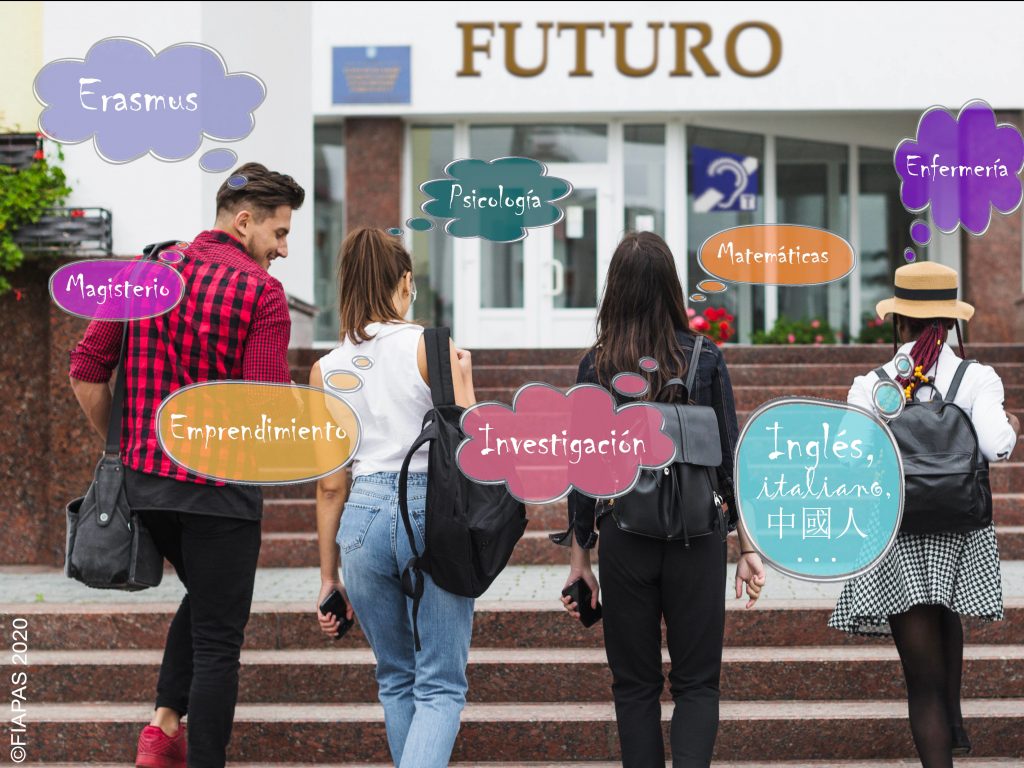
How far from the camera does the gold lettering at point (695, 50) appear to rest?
13219 millimetres

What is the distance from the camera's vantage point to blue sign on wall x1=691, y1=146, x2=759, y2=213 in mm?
14094

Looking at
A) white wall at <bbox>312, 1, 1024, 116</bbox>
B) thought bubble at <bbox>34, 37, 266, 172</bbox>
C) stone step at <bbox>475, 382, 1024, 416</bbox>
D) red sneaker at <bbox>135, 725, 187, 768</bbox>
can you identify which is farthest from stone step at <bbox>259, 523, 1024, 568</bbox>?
white wall at <bbox>312, 1, 1024, 116</bbox>

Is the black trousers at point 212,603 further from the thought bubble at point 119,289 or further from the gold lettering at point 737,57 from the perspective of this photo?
the gold lettering at point 737,57

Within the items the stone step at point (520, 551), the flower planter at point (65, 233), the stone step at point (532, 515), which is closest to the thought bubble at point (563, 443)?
the stone step at point (520, 551)

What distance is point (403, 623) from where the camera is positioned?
3.13 metres

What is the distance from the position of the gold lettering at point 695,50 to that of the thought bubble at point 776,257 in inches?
408

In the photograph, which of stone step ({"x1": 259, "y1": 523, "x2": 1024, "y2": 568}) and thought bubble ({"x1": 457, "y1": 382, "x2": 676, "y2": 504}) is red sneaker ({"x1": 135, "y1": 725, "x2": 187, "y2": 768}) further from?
stone step ({"x1": 259, "y1": 523, "x2": 1024, "y2": 568})

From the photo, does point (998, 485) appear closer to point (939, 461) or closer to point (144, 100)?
point (939, 461)

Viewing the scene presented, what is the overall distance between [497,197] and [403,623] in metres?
1.28

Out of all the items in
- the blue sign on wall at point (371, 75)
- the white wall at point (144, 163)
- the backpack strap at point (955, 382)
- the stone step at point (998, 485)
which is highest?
the blue sign on wall at point (371, 75)

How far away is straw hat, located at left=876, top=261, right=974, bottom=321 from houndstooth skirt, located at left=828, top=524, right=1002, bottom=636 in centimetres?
68

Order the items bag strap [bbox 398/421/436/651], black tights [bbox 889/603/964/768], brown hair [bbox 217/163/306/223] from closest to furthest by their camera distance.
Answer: bag strap [bbox 398/421/436/651]
brown hair [bbox 217/163/306/223]
black tights [bbox 889/603/964/768]

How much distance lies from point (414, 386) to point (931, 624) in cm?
177

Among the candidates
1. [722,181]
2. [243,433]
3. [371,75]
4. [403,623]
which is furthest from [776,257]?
[722,181]
